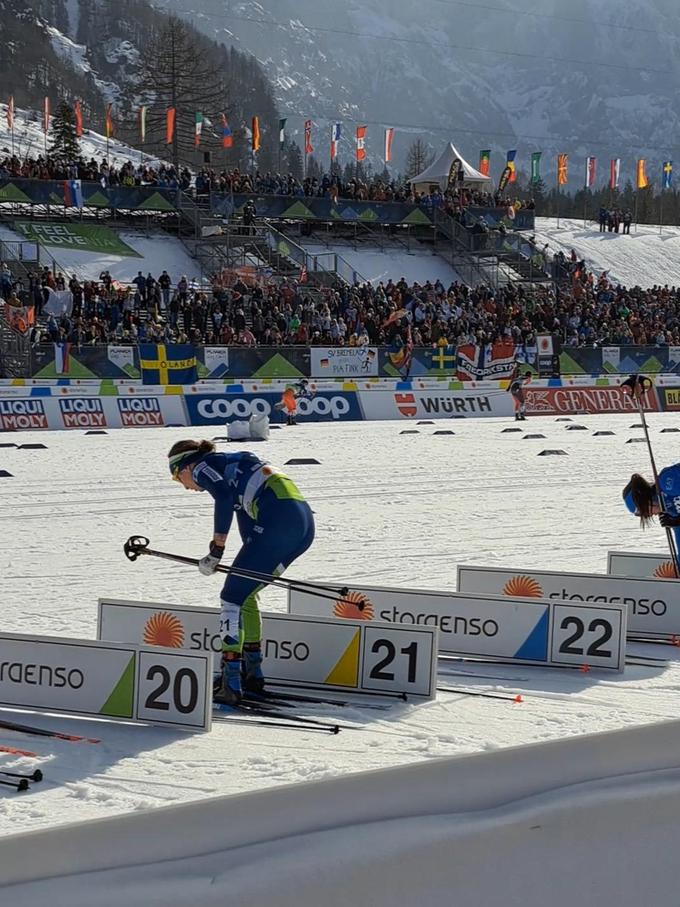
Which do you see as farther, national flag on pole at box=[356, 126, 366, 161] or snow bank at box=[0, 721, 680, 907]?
national flag on pole at box=[356, 126, 366, 161]

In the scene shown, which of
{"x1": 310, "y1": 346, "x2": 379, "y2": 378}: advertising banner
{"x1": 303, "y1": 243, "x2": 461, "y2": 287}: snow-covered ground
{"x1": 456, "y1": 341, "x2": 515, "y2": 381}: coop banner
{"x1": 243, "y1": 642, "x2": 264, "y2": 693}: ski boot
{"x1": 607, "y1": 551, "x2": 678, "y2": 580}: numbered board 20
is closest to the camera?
{"x1": 243, "y1": 642, "x2": 264, "y2": 693}: ski boot

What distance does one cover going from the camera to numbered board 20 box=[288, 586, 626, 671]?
7984 millimetres

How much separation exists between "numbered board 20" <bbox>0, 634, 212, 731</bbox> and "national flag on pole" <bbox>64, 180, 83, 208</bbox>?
107ft

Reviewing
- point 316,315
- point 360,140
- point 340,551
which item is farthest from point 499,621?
point 360,140

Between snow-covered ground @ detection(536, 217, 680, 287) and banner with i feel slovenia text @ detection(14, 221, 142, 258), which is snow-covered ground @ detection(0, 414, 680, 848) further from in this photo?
snow-covered ground @ detection(536, 217, 680, 287)

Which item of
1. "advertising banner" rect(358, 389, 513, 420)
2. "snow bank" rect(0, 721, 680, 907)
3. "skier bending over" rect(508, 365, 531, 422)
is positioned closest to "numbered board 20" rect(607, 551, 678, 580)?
"snow bank" rect(0, 721, 680, 907)

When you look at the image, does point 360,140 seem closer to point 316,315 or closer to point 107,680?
point 316,315

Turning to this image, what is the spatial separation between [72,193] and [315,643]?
32.4 metres

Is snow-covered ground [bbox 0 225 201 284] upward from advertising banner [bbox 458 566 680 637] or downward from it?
upward

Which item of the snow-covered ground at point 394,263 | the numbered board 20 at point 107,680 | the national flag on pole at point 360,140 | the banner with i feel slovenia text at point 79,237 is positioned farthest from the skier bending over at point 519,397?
the national flag on pole at point 360,140

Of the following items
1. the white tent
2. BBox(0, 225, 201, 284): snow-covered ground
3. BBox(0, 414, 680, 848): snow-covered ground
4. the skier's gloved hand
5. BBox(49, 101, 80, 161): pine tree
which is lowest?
BBox(0, 414, 680, 848): snow-covered ground

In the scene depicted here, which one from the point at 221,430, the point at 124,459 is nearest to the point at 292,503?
the point at 124,459

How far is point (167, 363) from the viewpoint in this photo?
25.9 meters

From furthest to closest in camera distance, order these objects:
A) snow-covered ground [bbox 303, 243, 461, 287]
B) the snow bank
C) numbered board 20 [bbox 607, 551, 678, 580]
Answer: snow-covered ground [bbox 303, 243, 461, 287], numbered board 20 [bbox 607, 551, 678, 580], the snow bank
